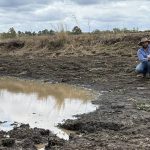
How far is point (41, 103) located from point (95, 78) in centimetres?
438

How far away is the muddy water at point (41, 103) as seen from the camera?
10.4 meters

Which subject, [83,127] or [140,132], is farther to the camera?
[83,127]

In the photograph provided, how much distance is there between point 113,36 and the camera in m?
22.9

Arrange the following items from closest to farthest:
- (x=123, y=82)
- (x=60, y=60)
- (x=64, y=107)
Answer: (x=64, y=107)
(x=123, y=82)
(x=60, y=60)

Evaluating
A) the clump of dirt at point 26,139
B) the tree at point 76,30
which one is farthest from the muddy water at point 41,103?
the tree at point 76,30

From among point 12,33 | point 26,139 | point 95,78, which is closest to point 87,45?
point 95,78

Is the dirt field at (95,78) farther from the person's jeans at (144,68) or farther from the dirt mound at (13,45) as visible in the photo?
the person's jeans at (144,68)

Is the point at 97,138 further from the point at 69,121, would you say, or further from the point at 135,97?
the point at 135,97

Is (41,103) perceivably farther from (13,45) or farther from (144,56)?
(13,45)

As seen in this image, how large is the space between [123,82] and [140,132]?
722 centimetres

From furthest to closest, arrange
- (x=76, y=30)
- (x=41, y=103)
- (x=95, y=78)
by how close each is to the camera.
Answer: (x=76, y=30)
(x=95, y=78)
(x=41, y=103)

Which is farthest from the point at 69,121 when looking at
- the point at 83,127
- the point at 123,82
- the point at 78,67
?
the point at 78,67

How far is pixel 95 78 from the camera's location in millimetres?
16891

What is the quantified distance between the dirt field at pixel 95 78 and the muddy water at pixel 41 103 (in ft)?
1.51
